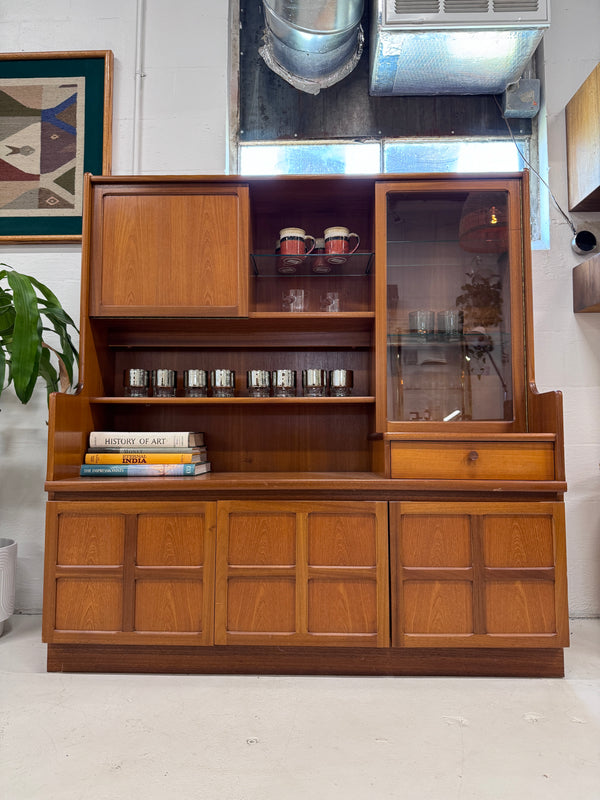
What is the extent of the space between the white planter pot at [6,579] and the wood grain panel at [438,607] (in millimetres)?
1499

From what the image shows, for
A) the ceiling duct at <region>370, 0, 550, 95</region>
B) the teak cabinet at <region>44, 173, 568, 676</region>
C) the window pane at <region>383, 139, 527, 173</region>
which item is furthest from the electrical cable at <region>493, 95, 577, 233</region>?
the teak cabinet at <region>44, 173, 568, 676</region>

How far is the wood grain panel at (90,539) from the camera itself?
5.78 ft

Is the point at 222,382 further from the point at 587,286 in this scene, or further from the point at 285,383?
the point at 587,286

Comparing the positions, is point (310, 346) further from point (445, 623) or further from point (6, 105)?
point (6, 105)

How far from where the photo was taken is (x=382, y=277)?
6.64 feet

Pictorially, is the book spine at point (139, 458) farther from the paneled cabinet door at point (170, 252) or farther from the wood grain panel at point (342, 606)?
Result: the wood grain panel at point (342, 606)

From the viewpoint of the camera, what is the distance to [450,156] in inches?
98.4

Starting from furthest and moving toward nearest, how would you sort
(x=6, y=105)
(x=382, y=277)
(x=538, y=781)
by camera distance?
1. (x=6, y=105)
2. (x=382, y=277)
3. (x=538, y=781)

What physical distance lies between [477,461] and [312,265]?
1039mm

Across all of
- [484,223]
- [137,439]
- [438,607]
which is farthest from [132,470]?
[484,223]

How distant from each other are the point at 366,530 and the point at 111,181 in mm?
1615

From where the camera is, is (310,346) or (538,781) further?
(310,346)

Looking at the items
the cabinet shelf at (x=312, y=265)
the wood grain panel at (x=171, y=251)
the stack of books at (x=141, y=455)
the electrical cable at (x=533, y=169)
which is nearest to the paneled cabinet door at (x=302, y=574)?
the stack of books at (x=141, y=455)

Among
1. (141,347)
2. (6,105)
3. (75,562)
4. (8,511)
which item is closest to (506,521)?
(75,562)
